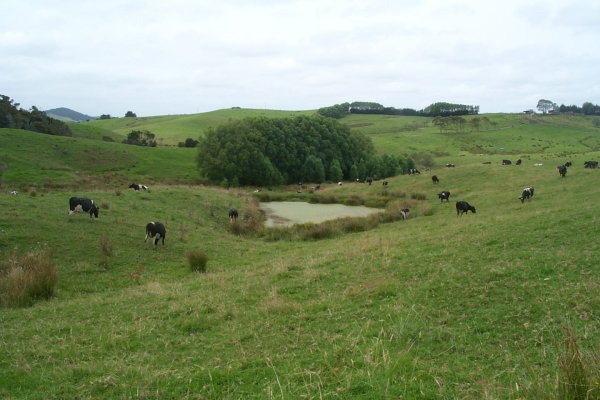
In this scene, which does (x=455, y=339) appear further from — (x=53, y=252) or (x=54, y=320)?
(x=53, y=252)

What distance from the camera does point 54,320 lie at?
12672 mm

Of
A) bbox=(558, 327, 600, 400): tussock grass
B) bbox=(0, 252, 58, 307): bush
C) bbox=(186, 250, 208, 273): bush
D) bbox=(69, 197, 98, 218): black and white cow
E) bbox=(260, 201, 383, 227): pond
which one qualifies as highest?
bbox=(558, 327, 600, 400): tussock grass

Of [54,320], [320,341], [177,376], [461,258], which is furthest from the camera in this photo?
[461,258]

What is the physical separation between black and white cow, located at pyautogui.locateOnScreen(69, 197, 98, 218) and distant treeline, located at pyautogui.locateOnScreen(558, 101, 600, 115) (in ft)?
627

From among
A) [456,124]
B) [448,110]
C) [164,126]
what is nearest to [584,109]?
[448,110]

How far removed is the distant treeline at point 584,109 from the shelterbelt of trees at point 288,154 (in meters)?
121

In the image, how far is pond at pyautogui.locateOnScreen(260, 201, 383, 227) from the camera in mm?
Result: 41531

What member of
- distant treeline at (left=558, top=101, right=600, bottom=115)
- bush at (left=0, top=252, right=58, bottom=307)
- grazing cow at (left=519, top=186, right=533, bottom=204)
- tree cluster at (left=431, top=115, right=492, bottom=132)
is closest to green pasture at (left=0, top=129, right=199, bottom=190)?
bush at (left=0, top=252, right=58, bottom=307)

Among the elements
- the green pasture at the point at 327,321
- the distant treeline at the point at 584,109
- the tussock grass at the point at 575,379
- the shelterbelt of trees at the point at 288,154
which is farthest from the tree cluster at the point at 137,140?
the distant treeline at the point at 584,109

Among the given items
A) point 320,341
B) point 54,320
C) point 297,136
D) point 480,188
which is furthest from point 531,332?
point 297,136

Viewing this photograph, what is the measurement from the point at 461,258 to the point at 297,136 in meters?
74.4

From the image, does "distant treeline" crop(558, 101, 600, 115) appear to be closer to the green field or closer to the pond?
the pond

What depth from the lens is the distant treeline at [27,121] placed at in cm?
→ 8788

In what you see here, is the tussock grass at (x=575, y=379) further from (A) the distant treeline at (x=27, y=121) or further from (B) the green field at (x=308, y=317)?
(A) the distant treeline at (x=27, y=121)
